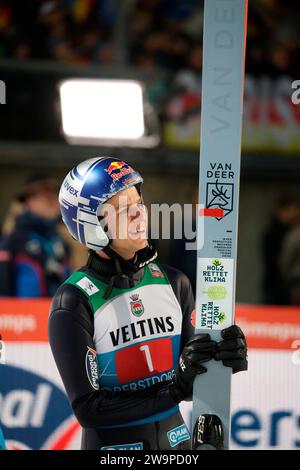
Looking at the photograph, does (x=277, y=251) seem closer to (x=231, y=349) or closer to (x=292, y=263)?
(x=292, y=263)

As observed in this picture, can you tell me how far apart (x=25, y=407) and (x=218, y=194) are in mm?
1893

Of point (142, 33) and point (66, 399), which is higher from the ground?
point (142, 33)

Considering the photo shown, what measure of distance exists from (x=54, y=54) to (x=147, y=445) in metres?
5.14

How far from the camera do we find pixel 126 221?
2.74 m

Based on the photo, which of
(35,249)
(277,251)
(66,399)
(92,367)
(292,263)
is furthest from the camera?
(277,251)

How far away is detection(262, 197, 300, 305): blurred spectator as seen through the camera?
20.6ft

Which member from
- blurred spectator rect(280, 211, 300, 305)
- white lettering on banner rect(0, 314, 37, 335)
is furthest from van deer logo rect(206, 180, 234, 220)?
blurred spectator rect(280, 211, 300, 305)

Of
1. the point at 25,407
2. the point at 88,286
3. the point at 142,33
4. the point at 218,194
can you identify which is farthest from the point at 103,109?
the point at 142,33

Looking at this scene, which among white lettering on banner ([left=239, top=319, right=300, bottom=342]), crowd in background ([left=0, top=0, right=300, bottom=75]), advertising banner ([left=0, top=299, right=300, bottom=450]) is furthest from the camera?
crowd in background ([left=0, top=0, right=300, bottom=75])

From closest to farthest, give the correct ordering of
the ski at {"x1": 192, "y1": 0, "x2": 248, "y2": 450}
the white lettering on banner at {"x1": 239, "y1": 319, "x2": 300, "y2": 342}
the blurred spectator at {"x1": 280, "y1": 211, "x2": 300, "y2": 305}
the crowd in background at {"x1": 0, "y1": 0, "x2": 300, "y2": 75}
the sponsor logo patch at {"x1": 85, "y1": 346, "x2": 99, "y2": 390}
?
the ski at {"x1": 192, "y1": 0, "x2": 248, "y2": 450}, the sponsor logo patch at {"x1": 85, "y1": 346, "x2": 99, "y2": 390}, the white lettering on banner at {"x1": 239, "y1": 319, "x2": 300, "y2": 342}, the blurred spectator at {"x1": 280, "y1": 211, "x2": 300, "y2": 305}, the crowd in background at {"x1": 0, "y1": 0, "x2": 300, "y2": 75}

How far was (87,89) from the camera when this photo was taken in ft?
14.3

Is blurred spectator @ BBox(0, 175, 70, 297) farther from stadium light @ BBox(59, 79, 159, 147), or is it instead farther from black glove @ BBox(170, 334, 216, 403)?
black glove @ BBox(170, 334, 216, 403)

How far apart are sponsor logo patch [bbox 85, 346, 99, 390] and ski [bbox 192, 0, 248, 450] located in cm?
34

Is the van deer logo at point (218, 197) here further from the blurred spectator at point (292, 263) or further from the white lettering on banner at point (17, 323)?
the blurred spectator at point (292, 263)
